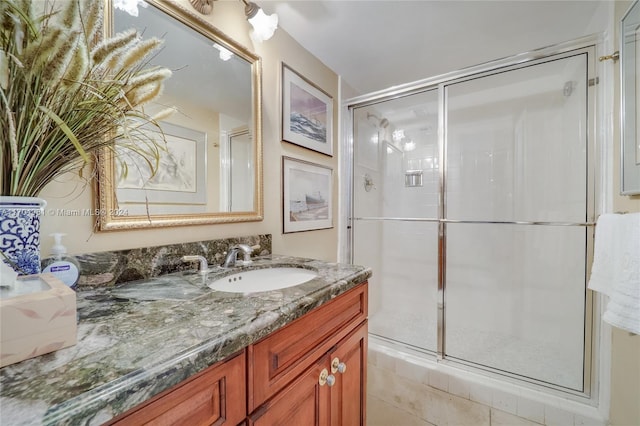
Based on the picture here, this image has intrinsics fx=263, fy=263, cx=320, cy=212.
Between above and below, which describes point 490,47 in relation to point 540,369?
above

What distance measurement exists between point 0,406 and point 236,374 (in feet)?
0.99

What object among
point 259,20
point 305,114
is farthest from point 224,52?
point 305,114

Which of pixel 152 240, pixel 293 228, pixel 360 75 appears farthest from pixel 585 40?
pixel 152 240

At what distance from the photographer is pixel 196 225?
1042 mm

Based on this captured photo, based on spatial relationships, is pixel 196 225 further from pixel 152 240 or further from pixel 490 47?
pixel 490 47

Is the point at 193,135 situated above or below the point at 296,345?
above

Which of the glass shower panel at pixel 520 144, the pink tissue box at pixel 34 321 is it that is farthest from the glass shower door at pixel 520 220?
the pink tissue box at pixel 34 321

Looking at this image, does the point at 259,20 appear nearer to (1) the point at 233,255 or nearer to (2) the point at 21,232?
(1) the point at 233,255

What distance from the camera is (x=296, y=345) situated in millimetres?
655

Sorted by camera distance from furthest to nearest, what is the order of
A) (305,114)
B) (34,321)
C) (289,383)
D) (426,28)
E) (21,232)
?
(305,114) → (426,28) → (289,383) → (21,232) → (34,321)

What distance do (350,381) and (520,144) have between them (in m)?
2.18

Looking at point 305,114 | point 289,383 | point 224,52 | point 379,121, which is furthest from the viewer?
point 379,121

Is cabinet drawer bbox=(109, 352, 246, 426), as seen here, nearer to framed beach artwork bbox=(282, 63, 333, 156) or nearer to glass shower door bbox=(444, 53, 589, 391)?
framed beach artwork bbox=(282, 63, 333, 156)

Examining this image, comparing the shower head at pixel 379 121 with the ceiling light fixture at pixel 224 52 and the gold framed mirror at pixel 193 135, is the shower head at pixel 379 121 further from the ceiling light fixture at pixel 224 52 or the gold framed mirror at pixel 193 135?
the ceiling light fixture at pixel 224 52
